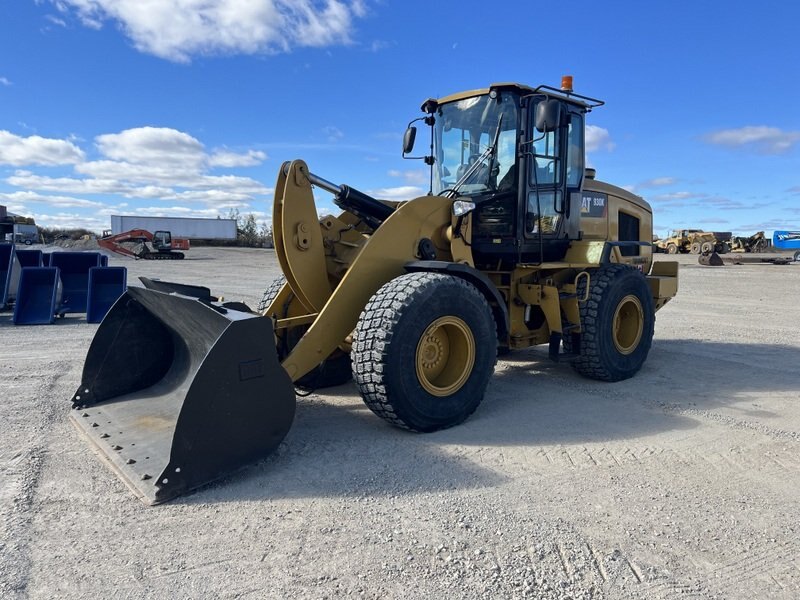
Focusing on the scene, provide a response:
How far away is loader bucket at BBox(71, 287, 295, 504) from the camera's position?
337 centimetres

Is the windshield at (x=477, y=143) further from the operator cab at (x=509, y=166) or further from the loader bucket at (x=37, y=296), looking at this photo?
the loader bucket at (x=37, y=296)

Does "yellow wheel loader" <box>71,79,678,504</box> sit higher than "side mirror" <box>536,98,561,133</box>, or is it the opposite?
"side mirror" <box>536,98,561,133</box>

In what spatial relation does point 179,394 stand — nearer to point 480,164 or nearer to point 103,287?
point 480,164

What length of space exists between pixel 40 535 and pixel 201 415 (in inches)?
36.5

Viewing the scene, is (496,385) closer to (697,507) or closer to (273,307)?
(273,307)

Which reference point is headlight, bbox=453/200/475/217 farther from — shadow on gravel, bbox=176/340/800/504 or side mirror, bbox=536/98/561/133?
shadow on gravel, bbox=176/340/800/504

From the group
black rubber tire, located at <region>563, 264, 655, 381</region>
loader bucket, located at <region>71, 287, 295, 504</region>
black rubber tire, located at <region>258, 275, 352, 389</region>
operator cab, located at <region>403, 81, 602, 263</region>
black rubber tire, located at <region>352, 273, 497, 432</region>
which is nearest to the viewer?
loader bucket, located at <region>71, 287, 295, 504</region>

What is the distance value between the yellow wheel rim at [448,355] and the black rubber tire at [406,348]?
0.13ft

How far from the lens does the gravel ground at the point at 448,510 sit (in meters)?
2.58

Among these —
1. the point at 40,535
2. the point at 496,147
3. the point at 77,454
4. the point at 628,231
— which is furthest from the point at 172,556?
the point at 628,231

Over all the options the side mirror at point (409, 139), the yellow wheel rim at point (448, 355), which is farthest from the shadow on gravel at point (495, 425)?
the side mirror at point (409, 139)

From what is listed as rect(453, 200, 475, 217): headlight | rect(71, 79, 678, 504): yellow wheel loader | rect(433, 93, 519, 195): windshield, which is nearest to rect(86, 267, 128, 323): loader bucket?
rect(71, 79, 678, 504): yellow wheel loader

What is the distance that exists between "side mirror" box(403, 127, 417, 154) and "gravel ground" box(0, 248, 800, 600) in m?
2.80

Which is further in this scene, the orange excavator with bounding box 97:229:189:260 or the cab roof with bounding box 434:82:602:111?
the orange excavator with bounding box 97:229:189:260
